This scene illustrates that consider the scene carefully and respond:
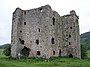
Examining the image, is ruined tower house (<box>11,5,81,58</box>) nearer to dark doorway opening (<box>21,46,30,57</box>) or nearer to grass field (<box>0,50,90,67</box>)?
dark doorway opening (<box>21,46,30,57</box>)

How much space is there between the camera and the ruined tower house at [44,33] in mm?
49000

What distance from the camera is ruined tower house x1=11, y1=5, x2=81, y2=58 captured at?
49000 mm

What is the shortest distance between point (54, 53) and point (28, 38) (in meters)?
7.67

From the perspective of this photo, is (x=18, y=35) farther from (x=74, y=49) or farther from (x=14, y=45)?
(x=74, y=49)

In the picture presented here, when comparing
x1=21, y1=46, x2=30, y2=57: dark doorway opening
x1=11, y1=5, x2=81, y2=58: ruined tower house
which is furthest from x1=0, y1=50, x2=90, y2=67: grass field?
x1=21, y1=46, x2=30, y2=57: dark doorway opening

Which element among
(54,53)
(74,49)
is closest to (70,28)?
(74,49)

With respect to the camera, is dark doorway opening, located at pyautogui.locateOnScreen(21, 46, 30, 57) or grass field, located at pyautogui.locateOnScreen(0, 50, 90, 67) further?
dark doorway opening, located at pyautogui.locateOnScreen(21, 46, 30, 57)

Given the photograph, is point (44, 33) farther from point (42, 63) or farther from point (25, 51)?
point (42, 63)

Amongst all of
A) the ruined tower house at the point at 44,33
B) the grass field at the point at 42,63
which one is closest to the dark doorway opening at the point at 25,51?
the ruined tower house at the point at 44,33

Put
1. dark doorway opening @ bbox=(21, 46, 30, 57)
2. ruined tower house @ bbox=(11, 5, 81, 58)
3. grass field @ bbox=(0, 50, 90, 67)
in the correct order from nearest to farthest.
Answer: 1. grass field @ bbox=(0, 50, 90, 67)
2. ruined tower house @ bbox=(11, 5, 81, 58)
3. dark doorway opening @ bbox=(21, 46, 30, 57)

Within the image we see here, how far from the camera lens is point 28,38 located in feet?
168

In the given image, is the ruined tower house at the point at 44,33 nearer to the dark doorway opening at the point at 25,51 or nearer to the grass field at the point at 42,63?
the dark doorway opening at the point at 25,51

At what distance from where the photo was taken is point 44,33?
48.9 meters

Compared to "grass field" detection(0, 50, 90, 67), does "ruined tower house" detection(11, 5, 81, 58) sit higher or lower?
higher
